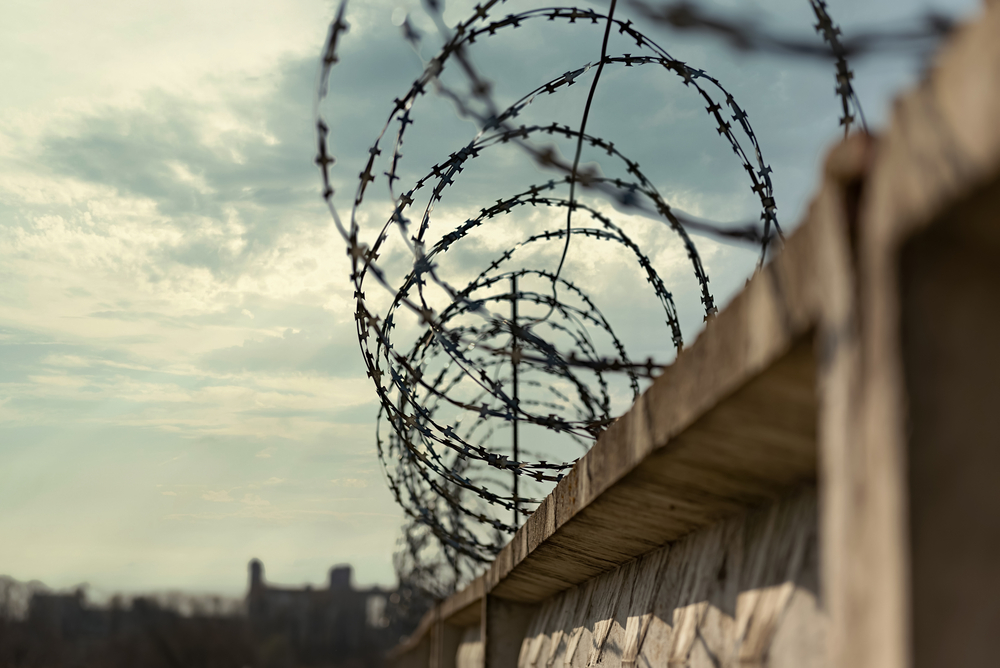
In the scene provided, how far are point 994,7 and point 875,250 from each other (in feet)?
1.75

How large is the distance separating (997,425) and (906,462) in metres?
0.32

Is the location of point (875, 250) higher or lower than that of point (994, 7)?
lower

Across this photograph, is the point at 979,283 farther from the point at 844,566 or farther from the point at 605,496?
the point at 605,496

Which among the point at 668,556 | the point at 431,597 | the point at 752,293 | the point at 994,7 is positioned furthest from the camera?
the point at 431,597

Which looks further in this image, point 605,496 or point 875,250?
point 605,496

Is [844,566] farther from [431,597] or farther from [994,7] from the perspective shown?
[431,597]

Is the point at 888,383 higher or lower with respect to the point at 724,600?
higher

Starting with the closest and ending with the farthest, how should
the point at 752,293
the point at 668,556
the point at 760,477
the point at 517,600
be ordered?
the point at 752,293 → the point at 760,477 → the point at 668,556 → the point at 517,600

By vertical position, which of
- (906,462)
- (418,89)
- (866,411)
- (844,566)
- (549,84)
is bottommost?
(844,566)

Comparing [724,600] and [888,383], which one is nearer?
[888,383]

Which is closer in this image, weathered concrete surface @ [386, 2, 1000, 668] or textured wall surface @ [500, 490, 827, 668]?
weathered concrete surface @ [386, 2, 1000, 668]

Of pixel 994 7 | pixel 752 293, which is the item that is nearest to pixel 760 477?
pixel 752 293

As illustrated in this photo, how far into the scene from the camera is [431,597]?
15.9m

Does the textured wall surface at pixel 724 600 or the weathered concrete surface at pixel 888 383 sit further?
the textured wall surface at pixel 724 600
